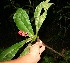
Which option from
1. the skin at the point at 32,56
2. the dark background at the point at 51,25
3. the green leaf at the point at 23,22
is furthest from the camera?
the dark background at the point at 51,25

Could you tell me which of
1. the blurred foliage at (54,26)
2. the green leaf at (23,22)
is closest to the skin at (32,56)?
the green leaf at (23,22)

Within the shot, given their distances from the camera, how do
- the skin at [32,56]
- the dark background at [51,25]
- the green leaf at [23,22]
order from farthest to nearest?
the dark background at [51,25] → the green leaf at [23,22] → the skin at [32,56]

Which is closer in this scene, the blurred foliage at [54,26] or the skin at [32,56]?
the skin at [32,56]

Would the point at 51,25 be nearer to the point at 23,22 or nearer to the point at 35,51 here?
the point at 23,22

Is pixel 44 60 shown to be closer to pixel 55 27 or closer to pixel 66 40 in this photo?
pixel 66 40

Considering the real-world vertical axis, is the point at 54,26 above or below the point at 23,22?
below

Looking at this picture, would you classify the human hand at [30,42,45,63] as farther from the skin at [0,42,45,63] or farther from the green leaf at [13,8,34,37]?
the green leaf at [13,8,34,37]

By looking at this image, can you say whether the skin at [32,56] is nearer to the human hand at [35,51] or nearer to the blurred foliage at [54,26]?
the human hand at [35,51]

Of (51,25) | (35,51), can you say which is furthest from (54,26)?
(35,51)

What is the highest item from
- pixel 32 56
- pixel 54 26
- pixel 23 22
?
pixel 23 22

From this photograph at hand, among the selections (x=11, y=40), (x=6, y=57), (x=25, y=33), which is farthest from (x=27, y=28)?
(x=11, y=40)

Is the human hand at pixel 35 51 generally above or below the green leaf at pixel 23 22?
below

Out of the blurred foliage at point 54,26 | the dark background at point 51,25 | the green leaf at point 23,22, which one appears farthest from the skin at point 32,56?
the dark background at point 51,25
